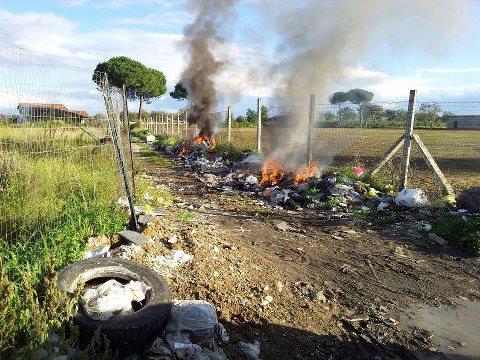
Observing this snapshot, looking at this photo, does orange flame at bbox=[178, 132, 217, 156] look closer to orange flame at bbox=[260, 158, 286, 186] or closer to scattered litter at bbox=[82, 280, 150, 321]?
orange flame at bbox=[260, 158, 286, 186]

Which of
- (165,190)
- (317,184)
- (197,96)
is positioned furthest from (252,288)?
(197,96)

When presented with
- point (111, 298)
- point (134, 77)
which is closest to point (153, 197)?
point (111, 298)

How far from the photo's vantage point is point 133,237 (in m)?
4.95

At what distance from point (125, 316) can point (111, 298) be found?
25 centimetres

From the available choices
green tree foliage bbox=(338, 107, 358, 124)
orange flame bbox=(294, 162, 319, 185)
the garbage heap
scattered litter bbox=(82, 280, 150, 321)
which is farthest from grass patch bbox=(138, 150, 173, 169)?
scattered litter bbox=(82, 280, 150, 321)

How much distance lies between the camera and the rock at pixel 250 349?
131 inches

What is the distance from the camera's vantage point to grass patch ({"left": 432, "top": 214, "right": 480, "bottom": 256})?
5.83 m

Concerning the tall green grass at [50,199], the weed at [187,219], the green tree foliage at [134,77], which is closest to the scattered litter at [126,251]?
the tall green grass at [50,199]

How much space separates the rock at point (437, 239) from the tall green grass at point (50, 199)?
15.6 feet

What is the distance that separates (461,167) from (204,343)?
1243cm

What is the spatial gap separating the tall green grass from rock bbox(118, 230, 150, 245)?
7.5 inches

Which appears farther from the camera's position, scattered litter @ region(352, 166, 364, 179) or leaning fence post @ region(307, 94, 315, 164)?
leaning fence post @ region(307, 94, 315, 164)

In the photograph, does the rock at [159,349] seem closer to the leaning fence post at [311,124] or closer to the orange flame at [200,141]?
the leaning fence post at [311,124]

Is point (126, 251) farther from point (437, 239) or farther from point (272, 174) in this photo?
point (272, 174)
